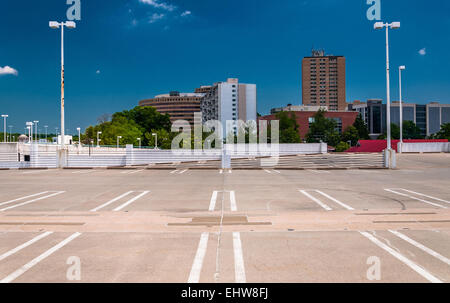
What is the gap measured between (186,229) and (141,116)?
366 ft

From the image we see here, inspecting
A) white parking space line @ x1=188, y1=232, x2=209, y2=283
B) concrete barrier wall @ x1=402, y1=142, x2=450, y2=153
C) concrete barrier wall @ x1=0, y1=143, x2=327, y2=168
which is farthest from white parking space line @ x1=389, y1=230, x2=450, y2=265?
concrete barrier wall @ x1=402, y1=142, x2=450, y2=153

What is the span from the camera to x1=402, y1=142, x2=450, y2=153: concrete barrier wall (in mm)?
43094

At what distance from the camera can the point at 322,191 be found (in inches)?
520

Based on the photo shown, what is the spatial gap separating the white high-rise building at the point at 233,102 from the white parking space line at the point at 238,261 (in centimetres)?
14605

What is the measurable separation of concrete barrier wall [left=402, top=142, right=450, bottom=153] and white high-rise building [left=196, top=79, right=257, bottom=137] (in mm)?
110775

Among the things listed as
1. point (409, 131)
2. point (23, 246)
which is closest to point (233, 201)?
point (23, 246)

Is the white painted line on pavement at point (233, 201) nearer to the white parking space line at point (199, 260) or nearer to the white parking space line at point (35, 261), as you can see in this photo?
the white parking space line at point (199, 260)

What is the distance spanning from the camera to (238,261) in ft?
17.7

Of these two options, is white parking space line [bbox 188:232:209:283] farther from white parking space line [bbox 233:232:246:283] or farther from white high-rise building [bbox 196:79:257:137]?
white high-rise building [bbox 196:79:257:137]

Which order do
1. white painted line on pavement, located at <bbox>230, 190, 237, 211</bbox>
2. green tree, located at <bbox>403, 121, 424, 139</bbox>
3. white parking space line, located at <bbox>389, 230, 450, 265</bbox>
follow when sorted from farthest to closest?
green tree, located at <bbox>403, 121, 424, 139</bbox> < white painted line on pavement, located at <bbox>230, 190, 237, 211</bbox> < white parking space line, located at <bbox>389, 230, 450, 265</bbox>

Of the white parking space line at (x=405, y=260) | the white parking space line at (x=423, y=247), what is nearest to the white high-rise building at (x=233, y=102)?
the white parking space line at (x=423, y=247)

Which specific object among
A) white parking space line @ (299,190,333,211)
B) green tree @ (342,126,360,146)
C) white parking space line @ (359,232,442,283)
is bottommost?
white parking space line @ (359,232,442,283)

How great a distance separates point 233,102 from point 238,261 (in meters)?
156
